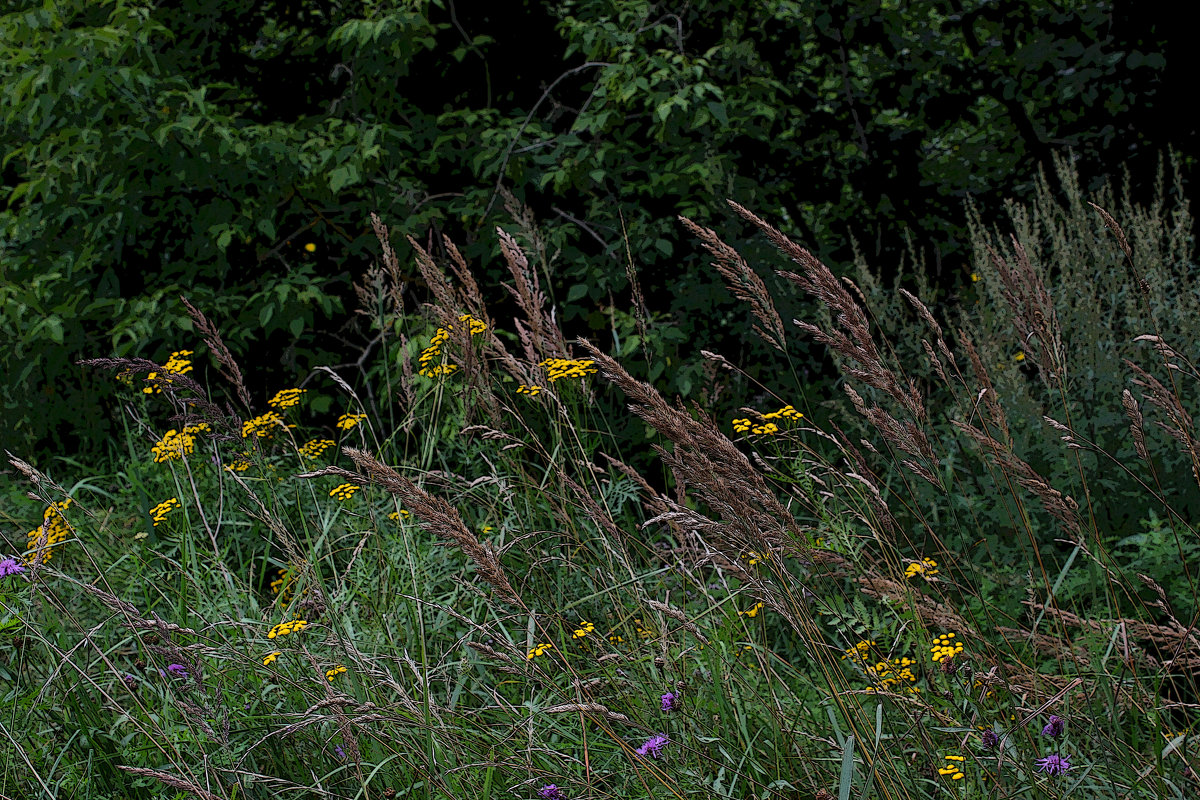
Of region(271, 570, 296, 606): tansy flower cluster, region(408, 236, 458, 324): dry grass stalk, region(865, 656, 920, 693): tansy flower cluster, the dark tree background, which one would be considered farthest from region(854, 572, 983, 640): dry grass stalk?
the dark tree background

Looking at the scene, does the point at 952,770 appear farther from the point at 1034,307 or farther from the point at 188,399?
the point at 188,399

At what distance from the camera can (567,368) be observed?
2.45 meters

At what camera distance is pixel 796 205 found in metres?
4.51

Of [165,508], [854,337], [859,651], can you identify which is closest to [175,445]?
[165,508]

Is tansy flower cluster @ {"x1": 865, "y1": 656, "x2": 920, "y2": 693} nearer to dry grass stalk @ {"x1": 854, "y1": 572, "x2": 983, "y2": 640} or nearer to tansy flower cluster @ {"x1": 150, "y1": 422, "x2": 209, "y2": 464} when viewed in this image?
dry grass stalk @ {"x1": 854, "y1": 572, "x2": 983, "y2": 640}

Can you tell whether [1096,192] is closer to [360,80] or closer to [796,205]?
[796,205]

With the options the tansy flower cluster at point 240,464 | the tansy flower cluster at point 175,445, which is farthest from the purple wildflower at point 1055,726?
the tansy flower cluster at point 240,464

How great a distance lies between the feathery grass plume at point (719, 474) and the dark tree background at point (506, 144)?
2464mm

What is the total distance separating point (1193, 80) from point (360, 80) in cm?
358

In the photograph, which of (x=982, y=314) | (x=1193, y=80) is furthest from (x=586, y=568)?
(x=1193, y=80)

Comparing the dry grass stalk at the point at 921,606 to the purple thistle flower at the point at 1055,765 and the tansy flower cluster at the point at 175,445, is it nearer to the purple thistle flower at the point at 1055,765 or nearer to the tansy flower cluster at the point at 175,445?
the purple thistle flower at the point at 1055,765

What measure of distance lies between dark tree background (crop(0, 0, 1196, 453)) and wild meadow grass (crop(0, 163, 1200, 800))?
96cm

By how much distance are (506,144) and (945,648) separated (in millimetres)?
3108

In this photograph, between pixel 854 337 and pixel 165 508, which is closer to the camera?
pixel 854 337
